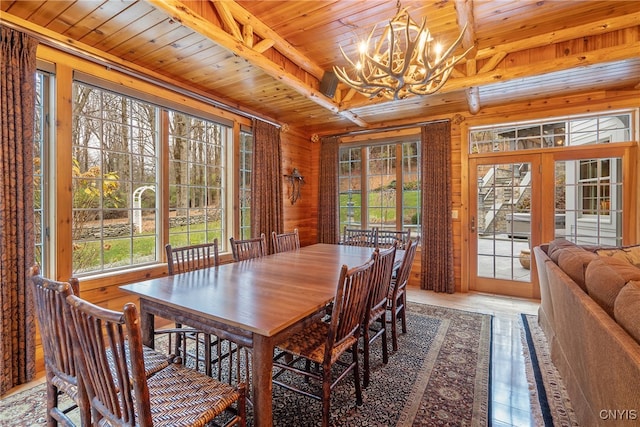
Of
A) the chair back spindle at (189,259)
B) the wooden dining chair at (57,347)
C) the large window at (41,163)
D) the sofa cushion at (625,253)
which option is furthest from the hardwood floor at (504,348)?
the large window at (41,163)

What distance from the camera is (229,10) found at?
219cm

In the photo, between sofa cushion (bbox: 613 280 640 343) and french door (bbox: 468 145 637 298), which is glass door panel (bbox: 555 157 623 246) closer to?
french door (bbox: 468 145 637 298)

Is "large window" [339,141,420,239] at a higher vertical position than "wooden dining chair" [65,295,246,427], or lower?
higher

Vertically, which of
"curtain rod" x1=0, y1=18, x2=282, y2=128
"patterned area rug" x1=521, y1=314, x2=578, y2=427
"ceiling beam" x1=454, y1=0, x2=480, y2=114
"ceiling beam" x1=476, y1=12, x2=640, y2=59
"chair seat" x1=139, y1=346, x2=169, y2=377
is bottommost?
"patterned area rug" x1=521, y1=314, x2=578, y2=427

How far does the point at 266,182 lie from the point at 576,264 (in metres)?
3.36

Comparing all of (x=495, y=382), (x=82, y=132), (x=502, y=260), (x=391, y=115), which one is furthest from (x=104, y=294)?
(x=502, y=260)

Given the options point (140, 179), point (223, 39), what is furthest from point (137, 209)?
point (223, 39)

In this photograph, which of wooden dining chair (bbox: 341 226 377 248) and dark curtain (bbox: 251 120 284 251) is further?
dark curtain (bbox: 251 120 284 251)

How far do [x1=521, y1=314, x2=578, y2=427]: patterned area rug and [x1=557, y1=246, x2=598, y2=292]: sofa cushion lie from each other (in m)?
0.74

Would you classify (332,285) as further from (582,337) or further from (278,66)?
(278,66)

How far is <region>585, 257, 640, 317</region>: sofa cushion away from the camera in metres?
1.36

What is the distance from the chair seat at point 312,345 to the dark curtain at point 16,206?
1.85 m

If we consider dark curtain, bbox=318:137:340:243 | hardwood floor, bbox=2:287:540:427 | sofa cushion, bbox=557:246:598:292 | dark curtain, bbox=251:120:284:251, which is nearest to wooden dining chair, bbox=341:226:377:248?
hardwood floor, bbox=2:287:540:427

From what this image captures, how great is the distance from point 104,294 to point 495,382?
10.4 ft
